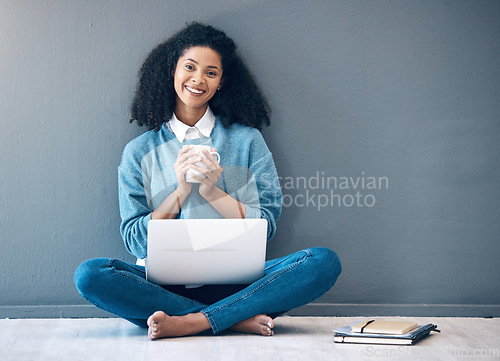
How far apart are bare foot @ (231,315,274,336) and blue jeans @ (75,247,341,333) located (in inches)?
0.7

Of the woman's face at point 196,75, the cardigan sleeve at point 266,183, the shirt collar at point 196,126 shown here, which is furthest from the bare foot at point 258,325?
the woman's face at point 196,75

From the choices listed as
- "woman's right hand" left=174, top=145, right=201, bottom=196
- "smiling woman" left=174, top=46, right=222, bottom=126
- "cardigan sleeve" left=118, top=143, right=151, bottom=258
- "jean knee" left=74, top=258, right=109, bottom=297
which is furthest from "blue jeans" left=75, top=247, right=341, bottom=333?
"smiling woman" left=174, top=46, right=222, bottom=126

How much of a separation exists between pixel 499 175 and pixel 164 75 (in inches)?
53.9

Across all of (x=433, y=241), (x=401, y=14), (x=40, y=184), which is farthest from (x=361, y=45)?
(x=40, y=184)

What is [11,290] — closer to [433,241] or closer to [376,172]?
[376,172]

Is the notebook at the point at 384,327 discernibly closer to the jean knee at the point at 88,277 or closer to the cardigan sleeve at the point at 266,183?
the cardigan sleeve at the point at 266,183

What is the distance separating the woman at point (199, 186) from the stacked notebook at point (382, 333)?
18cm

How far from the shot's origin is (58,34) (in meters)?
2.29

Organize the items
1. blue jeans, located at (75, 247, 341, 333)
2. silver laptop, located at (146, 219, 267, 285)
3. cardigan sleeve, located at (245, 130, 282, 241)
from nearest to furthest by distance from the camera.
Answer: silver laptop, located at (146, 219, 267, 285), blue jeans, located at (75, 247, 341, 333), cardigan sleeve, located at (245, 130, 282, 241)

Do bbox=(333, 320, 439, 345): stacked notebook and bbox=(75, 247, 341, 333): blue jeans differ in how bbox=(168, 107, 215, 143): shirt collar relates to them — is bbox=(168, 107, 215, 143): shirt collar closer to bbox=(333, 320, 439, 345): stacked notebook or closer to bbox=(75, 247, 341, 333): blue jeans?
bbox=(75, 247, 341, 333): blue jeans

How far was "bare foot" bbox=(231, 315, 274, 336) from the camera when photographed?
1.87 m

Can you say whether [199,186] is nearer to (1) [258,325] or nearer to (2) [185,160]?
(2) [185,160]

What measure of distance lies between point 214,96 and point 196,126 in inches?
6.4

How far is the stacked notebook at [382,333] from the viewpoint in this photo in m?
1.75
